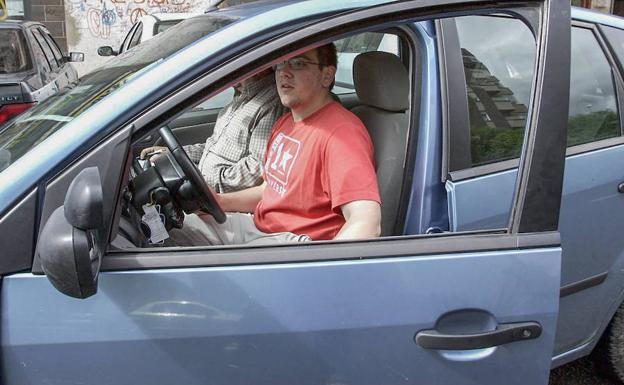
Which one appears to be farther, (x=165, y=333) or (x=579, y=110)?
(x=579, y=110)

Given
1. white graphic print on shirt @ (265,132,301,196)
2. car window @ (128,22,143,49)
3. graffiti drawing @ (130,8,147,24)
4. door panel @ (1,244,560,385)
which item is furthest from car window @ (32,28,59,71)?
door panel @ (1,244,560,385)

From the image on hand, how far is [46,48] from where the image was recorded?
796 cm

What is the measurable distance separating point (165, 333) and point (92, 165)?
43 cm

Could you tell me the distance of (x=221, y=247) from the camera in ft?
5.60

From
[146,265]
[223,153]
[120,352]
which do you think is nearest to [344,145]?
[146,265]

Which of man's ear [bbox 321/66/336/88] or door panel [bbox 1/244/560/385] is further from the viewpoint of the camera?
man's ear [bbox 321/66/336/88]

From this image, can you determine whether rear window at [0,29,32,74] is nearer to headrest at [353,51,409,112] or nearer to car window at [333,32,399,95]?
car window at [333,32,399,95]

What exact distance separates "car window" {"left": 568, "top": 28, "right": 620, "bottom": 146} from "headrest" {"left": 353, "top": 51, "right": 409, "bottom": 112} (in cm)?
64

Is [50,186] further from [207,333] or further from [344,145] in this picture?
[344,145]

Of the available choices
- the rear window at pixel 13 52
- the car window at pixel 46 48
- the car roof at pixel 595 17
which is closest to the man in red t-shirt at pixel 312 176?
the car roof at pixel 595 17

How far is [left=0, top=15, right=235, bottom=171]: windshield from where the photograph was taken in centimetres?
181

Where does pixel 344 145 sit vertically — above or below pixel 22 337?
above

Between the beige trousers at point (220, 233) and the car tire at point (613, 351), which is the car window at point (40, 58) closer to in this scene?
the beige trousers at point (220, 233)

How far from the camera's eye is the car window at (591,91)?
257cm
